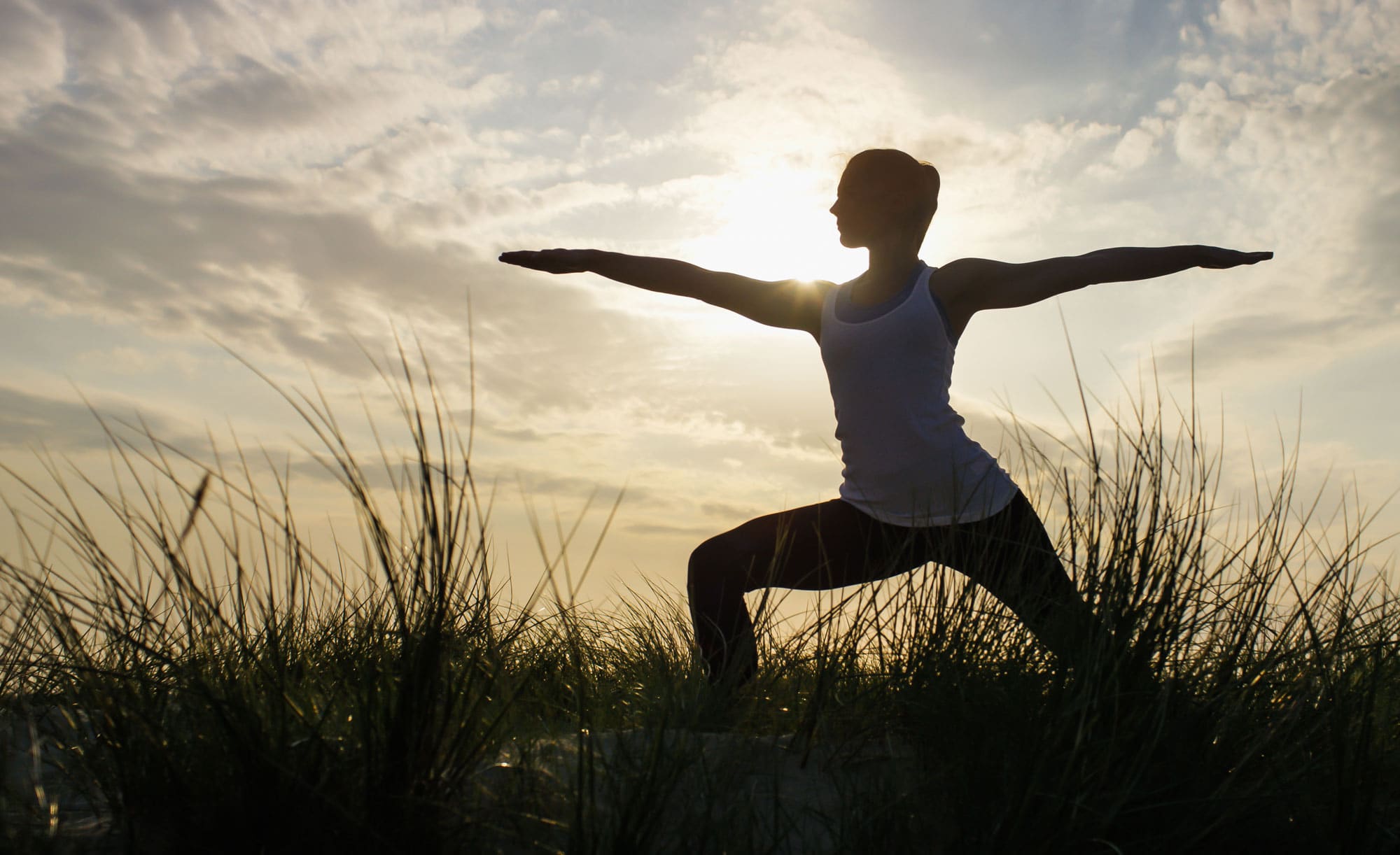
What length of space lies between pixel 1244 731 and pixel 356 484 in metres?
2.02

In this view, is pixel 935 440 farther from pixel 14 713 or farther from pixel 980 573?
pixel 14 713

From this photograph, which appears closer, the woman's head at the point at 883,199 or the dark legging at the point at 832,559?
the dark legging at the point at 832,559

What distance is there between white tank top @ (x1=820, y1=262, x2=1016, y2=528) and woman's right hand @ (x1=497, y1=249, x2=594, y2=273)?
3.26 feet

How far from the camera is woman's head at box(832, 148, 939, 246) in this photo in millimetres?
3252

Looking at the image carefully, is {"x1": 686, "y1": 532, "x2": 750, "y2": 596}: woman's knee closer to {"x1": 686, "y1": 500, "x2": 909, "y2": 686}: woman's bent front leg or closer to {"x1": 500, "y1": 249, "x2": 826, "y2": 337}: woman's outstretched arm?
{"x1": 686, "y1": 500, "x2": 909, "y2": 686}: woman's bent front leg

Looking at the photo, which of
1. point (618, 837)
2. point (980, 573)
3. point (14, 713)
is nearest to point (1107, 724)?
point (980, 573)

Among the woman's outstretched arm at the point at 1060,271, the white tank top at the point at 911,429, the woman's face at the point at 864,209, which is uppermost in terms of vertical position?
the woman's face at the point at 864,209

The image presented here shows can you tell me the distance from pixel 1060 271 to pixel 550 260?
1662mm

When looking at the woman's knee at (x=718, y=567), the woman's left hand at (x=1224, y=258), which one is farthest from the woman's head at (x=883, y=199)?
the woman's knee at (x=718, y=567)

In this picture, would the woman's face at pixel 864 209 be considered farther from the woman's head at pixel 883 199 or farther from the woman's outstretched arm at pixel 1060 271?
the woman's outstretched arm at pixel 1060 271

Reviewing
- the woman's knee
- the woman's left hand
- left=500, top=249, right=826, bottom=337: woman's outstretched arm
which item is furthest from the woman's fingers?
the woman's knee

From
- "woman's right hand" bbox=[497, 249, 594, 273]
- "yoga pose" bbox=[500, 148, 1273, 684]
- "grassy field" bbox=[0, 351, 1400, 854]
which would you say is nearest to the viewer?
"grassy field" bbox=[0, 351, 1400, 854]

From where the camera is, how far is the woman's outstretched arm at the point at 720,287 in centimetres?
347

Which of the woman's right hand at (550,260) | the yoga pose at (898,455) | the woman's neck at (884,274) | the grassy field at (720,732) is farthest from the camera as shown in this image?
the woman's right hand at (550,260)
